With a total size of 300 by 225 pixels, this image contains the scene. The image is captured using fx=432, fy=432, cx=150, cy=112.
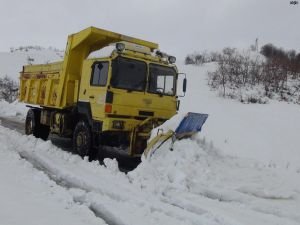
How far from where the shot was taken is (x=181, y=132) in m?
9.27

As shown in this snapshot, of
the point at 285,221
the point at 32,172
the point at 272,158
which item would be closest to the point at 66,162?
the point at 32,172

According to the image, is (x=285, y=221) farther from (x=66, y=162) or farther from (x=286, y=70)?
(x=286, y=70)

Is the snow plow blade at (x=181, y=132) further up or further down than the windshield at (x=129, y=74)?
further down

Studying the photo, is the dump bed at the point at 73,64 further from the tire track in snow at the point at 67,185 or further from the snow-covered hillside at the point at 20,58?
the snow-covered hillside at the point at 20,58

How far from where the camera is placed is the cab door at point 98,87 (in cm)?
995

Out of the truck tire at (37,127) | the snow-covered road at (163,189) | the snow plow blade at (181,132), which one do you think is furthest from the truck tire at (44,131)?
the snow plow blade at (181,132)

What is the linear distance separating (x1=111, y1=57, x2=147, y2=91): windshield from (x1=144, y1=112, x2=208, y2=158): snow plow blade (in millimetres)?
1541

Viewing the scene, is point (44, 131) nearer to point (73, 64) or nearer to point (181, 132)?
point (73, 64)

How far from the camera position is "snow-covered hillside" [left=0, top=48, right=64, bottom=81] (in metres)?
45.8

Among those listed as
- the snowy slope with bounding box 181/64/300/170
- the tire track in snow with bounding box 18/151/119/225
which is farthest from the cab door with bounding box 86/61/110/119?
the snowy slope with bounding box 181/64/300/170

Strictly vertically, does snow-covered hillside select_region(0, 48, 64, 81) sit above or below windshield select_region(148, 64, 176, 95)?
above

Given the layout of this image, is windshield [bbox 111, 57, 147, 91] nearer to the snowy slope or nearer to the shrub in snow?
the snowy slope

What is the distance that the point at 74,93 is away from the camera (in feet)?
38.5

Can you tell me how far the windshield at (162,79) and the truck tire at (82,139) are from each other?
6.06ft
